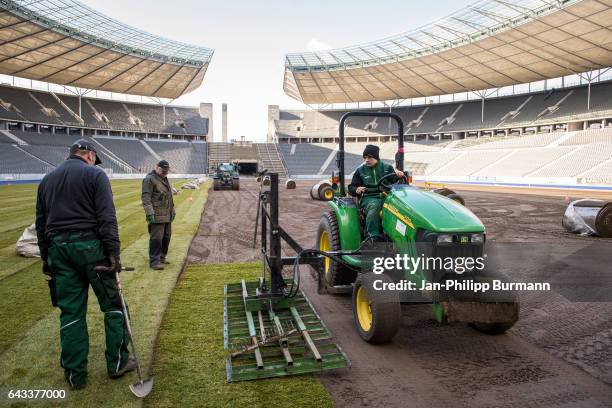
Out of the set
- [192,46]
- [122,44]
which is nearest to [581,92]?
[192,46]

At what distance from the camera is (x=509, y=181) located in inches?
1348

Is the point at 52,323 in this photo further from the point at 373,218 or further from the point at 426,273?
the point at 426,273

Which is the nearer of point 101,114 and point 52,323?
point 52,323

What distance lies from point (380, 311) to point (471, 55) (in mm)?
41042

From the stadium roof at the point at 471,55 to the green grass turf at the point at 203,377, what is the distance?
33181 millimetres

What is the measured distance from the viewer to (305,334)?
395cm

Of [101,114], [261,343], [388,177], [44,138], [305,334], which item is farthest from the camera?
[101,114]

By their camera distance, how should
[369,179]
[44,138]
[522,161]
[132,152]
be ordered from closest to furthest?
[369,179] < [522,161] < [44,138] < [132,152]

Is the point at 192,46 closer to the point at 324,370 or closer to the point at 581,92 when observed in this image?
the point at 581,92

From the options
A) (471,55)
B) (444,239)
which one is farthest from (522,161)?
(444,239)

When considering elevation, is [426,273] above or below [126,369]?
above

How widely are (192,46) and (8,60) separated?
17.7 metres

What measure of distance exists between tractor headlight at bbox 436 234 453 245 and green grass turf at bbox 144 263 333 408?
62.8 inches

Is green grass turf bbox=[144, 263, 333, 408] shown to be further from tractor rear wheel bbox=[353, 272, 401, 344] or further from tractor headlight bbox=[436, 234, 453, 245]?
tractor headlight bbox=[436, 234, 453, 245]
